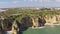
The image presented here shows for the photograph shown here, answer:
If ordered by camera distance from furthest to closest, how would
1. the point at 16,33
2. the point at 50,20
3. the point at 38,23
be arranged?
the point at 50,20, the point at 38,23, the point at 16,33

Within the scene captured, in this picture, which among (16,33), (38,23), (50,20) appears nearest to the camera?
(16,33)

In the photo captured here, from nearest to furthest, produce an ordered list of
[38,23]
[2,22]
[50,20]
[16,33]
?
1. [16,33]
2. [2,22]
3. [38,23]
4. [50,20]

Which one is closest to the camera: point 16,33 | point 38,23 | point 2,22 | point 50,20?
point 16,33

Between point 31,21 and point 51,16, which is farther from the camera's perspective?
point 51,16

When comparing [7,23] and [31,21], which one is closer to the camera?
[7,23]

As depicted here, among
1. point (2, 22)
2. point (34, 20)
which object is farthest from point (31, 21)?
point (2, 22)

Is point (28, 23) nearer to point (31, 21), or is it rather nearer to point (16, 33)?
point (31, 21)

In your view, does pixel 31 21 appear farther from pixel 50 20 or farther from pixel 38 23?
pixel 50 20

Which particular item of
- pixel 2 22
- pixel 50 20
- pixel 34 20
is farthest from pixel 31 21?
pixel 2 22
